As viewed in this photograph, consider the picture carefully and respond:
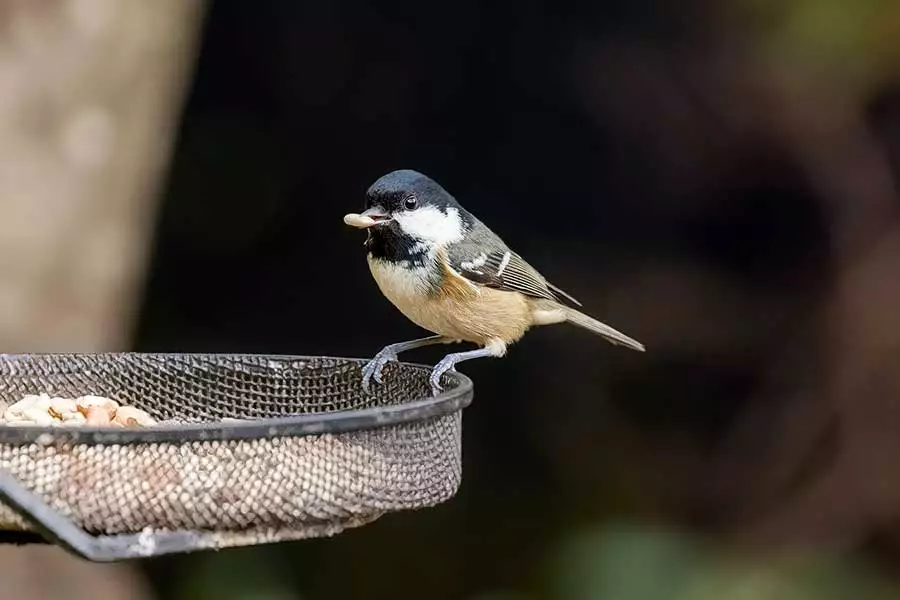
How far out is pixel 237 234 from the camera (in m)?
4.81

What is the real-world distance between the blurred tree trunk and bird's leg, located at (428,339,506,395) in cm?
128

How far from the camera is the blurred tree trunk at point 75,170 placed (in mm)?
3363

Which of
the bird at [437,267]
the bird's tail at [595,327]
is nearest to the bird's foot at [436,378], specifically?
the bird at [437,267]

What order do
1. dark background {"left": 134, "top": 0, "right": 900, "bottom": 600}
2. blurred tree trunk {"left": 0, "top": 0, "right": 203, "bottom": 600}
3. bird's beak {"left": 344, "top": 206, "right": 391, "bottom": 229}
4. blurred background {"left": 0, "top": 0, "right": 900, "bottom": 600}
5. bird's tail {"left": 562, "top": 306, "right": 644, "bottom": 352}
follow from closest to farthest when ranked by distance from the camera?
1. bird's beak {"left": 344, "top": 206, "right": 391, "bottom": 229}
2. bird's tail {"left": 562, "top": 306, "right": 644, "bottom": 352}
3. blurred tree trunk {"left": 0, "top": 0, "right": 203, "bottom": 600}
4. blurred background {"left": 0, "top": 0, "right": 900, "bottom": 600}
5. dark background {"left": 134, "top": 0, "right": 900, "bottom": 600}

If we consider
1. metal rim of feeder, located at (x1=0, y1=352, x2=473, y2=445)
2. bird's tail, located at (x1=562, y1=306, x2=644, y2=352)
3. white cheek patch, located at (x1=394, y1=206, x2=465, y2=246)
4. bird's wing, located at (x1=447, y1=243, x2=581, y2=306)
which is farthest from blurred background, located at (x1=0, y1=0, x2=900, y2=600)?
metal rim of feeder, located at (x1=0, y1=352, x2=473, y2=445)

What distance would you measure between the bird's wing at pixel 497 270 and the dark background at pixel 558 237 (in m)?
1.48

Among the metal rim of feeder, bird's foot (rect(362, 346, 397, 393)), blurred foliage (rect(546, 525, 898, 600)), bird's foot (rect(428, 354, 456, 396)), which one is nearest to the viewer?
the metal rim of feeder

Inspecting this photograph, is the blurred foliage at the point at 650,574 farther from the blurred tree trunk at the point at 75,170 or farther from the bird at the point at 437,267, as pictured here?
the bird at the point at 437,267

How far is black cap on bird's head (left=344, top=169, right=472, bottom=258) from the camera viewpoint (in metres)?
2.59

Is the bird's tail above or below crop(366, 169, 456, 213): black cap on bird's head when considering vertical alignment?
below

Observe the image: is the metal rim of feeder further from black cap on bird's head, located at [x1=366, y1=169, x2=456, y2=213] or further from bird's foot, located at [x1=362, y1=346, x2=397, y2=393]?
black cap on bird's head, located at [x1=366, y1=169, x2=456, y2=213]

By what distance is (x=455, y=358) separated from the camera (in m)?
2.40

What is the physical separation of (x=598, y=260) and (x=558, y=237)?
0.18m

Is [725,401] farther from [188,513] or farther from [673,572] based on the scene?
[188,513]
